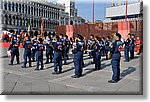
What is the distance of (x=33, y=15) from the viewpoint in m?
44.1

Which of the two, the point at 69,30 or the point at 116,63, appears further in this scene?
A: the point at 69,30

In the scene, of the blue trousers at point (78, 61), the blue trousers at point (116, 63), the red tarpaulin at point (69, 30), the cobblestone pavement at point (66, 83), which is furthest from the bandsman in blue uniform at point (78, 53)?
the red tarpaulin at point (69, 30)

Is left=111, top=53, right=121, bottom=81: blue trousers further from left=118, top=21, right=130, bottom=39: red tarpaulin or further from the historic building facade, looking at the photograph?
the historic building facade

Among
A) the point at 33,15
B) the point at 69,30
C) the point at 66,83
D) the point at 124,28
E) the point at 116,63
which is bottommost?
the point at 66,83

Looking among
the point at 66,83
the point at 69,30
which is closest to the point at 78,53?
the point at 66,83

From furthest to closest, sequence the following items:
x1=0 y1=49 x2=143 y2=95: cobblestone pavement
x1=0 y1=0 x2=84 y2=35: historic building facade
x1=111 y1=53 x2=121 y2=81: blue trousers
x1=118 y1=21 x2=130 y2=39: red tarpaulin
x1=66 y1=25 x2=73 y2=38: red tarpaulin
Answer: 1. x1=0 y1=0 x2=84 y2=35: historic building facade
2. x1=66 y1=25 x2=73 y2=38: red tarpaulin
3. x1=118 y1=21 x2=130 y2=39: red tarpaulin
4. x1=111 y1=53 x2=121 y2=81: blue trousers
5. x1=0 y1=49 x2=143 y2=95: cobblestone pavement

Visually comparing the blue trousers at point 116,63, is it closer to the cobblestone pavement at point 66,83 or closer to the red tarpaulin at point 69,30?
the cobblestone pavement at point 66,83

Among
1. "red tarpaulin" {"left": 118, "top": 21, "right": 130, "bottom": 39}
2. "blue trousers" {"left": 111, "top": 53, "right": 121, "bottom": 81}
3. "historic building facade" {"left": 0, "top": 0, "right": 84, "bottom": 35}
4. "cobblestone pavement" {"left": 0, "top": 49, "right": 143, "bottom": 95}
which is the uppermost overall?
"historic building facade" {"left": 0, "top": 0, "right": 84, "bottom": 35}

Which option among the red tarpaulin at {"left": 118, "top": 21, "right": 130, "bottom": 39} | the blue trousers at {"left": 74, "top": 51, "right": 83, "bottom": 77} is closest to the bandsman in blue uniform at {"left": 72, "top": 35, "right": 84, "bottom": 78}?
the blue trousers at {"left": 74, "top": 51, "right": 83, "bottom": 77}

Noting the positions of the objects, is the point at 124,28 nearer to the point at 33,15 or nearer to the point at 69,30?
the point at 69,30

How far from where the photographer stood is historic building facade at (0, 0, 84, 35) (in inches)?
1436

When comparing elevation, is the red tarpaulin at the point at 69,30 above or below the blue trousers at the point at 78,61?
above

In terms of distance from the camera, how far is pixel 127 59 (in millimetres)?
9445

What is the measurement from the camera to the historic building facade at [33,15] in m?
36.5
